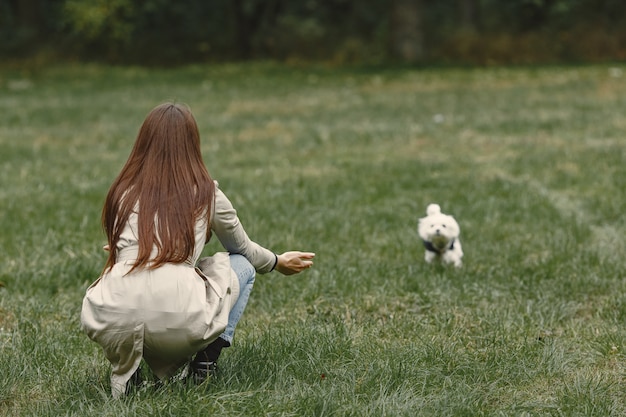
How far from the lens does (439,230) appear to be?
560 centimetres

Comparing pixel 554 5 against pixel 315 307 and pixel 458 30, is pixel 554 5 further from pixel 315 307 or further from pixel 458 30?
pixel 315 307

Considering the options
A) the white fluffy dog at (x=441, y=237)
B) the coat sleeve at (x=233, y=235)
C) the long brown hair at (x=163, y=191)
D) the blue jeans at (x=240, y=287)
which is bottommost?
the white fluffy dog at (x=441, y=237)

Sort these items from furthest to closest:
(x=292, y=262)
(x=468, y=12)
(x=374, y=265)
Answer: (x=468, y=12) → (x=374, y=265) → (x=292, y=262)

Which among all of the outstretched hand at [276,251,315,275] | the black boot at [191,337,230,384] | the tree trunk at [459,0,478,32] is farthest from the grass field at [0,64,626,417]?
the tree trunk at [459,0,478,32]

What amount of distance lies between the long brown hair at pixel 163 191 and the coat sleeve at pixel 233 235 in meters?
0.09

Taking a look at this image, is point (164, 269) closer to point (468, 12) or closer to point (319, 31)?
point (319, 31)

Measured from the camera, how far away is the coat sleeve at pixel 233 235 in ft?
12.1

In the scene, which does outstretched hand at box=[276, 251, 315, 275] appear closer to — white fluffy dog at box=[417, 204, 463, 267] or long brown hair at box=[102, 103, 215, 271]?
long brown hair at box=[102, 103, 215, 271]

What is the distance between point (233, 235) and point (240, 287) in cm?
22

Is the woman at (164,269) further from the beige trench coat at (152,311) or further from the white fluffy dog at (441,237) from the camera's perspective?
the white fluffy dog at (441,237)

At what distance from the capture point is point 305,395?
3.53m

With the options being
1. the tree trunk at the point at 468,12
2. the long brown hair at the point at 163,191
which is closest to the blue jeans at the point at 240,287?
the long brown hair at the point at 163,191

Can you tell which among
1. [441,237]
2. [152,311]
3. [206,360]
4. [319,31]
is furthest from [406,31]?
[152,311]

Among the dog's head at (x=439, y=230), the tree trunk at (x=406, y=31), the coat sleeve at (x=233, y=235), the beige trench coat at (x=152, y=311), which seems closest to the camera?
the beige trench coat at (x=152, y=311)
